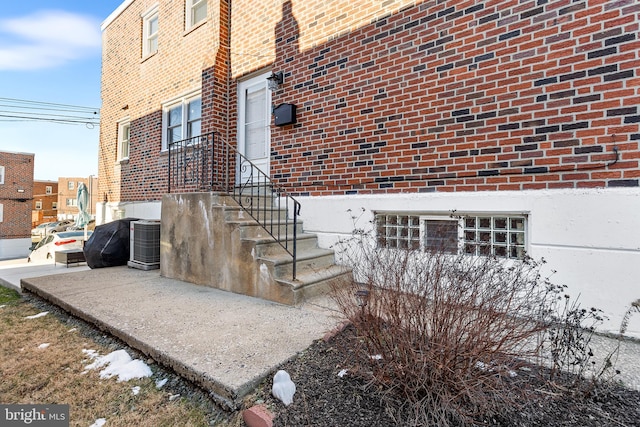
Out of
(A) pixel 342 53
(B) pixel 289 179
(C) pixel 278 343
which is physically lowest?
(C) pixel 278 343

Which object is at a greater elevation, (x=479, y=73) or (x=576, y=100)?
(x=479, y=73)

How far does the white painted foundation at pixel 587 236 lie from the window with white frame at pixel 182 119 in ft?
19.2

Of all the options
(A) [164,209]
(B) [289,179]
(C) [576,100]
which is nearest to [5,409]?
(A) [164,209]

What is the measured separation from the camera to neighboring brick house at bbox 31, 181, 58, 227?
4194cm

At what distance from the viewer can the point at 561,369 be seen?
2.09 meters

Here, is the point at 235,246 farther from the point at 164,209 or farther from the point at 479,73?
the point at 479,73

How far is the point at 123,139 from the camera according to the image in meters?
9.33

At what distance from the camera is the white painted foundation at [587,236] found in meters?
2.74

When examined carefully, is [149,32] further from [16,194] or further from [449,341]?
[16,194]

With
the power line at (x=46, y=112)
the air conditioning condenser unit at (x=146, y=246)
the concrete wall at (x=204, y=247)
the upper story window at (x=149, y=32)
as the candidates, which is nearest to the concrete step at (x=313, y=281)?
the concrete wall at (x=204, y=247)

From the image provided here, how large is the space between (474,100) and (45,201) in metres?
55.2

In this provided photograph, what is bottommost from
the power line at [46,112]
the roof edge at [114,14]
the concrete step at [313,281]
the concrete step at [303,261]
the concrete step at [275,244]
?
the concrete step at [313,281]

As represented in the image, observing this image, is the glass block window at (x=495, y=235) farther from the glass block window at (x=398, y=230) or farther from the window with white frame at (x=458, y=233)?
the glass block window at (x=398, y=230)

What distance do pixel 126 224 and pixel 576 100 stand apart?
7.64m
